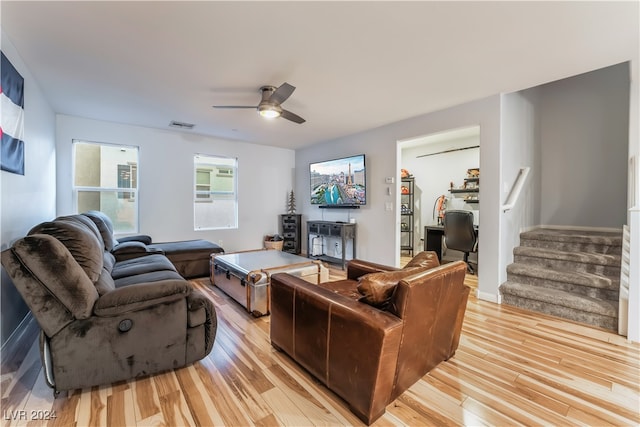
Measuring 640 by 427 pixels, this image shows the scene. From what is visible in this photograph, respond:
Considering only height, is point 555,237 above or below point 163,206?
below

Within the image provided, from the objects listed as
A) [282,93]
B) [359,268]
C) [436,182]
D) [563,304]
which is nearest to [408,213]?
[436,182]

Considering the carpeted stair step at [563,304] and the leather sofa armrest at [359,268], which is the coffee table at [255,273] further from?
the carpeted stair step at [563,304]

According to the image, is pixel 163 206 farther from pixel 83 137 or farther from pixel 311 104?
pixel 311 104

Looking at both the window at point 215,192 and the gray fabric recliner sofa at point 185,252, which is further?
the window at point 215,192

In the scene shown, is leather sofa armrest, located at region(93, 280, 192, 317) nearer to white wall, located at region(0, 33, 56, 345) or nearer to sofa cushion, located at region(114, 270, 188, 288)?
sofa cushion, located at region(114, 270, 188, 288)

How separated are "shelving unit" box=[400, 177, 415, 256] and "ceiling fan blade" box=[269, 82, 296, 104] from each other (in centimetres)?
389

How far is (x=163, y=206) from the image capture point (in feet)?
15.3

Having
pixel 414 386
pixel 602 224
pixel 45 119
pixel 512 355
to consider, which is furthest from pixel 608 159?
pixel 45 119

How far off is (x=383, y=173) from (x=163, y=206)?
3763 mm

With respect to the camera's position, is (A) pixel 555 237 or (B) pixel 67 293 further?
(A) pixel 555 237

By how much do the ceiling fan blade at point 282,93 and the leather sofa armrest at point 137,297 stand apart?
1.80 meters

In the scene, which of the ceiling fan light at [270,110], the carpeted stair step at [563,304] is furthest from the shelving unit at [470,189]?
the ceiling fan light at [270,110]

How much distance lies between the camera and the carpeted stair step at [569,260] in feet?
9.20

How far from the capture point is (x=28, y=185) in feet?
8.23
